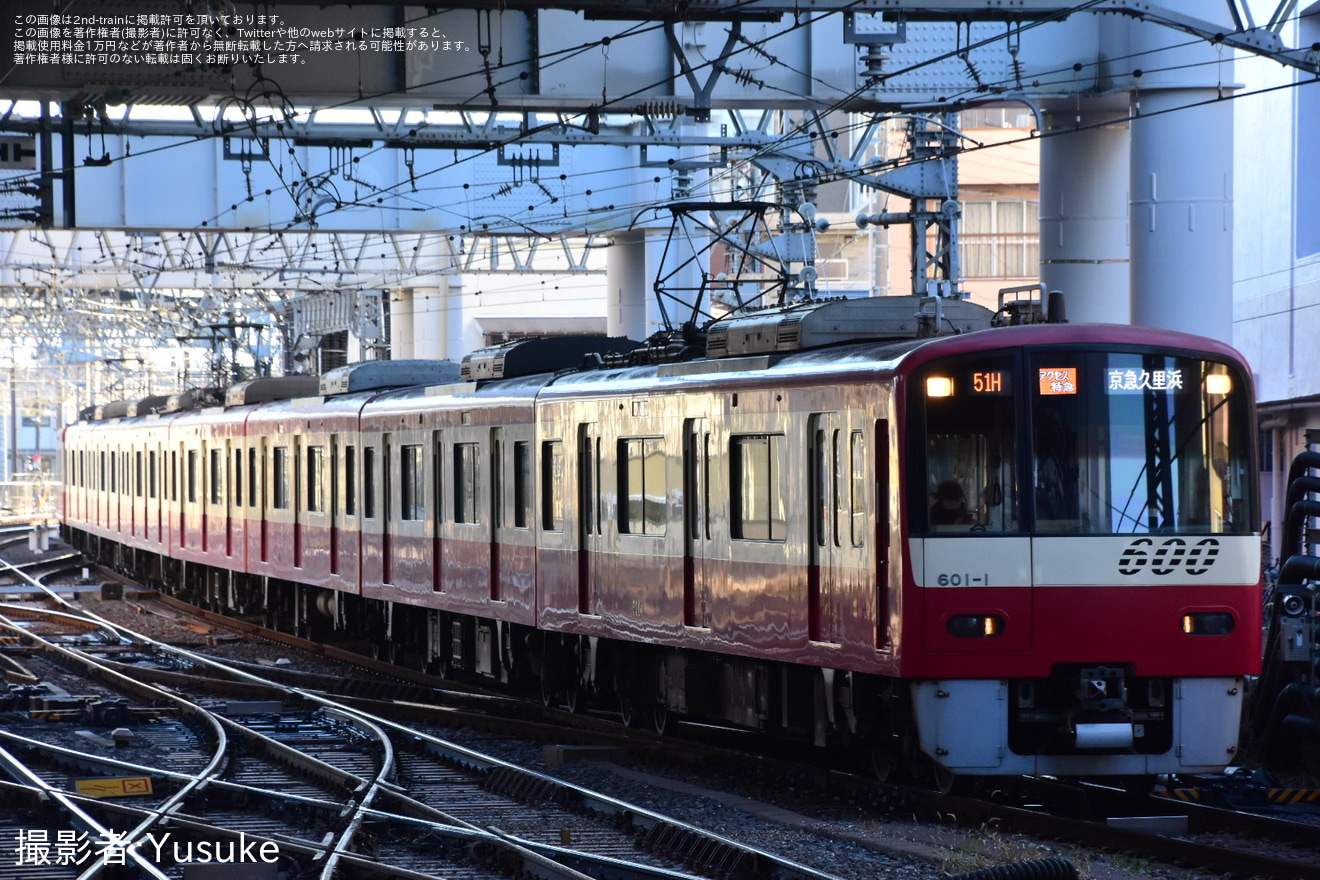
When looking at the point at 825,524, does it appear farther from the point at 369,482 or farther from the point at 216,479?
the point at 216,479

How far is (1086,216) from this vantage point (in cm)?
1945

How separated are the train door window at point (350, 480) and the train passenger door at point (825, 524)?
9.52 meters

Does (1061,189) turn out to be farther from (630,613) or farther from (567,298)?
(567,298)

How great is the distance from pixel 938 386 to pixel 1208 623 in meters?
1.81

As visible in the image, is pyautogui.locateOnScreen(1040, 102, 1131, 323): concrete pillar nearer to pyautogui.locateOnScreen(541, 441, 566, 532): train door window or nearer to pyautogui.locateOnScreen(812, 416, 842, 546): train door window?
pyautogui.locateOnScreen(541, 441, 566, 532): train door window

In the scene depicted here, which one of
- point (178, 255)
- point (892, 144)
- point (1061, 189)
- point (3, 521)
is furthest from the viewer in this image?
point (3, 521)

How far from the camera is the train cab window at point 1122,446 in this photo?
32.6 feet

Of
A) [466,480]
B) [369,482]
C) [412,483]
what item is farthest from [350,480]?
[466,480]

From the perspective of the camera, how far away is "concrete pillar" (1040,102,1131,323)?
1919cm

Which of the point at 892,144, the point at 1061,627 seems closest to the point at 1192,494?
the point at 1061,627

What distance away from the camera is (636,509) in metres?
13.1

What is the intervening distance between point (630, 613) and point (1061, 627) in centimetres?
394

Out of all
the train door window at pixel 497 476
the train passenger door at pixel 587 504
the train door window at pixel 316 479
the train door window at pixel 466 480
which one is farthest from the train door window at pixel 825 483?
the train door window at pixel 316 479

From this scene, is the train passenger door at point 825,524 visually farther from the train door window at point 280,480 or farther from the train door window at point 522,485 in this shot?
the train door window at point 280,480
